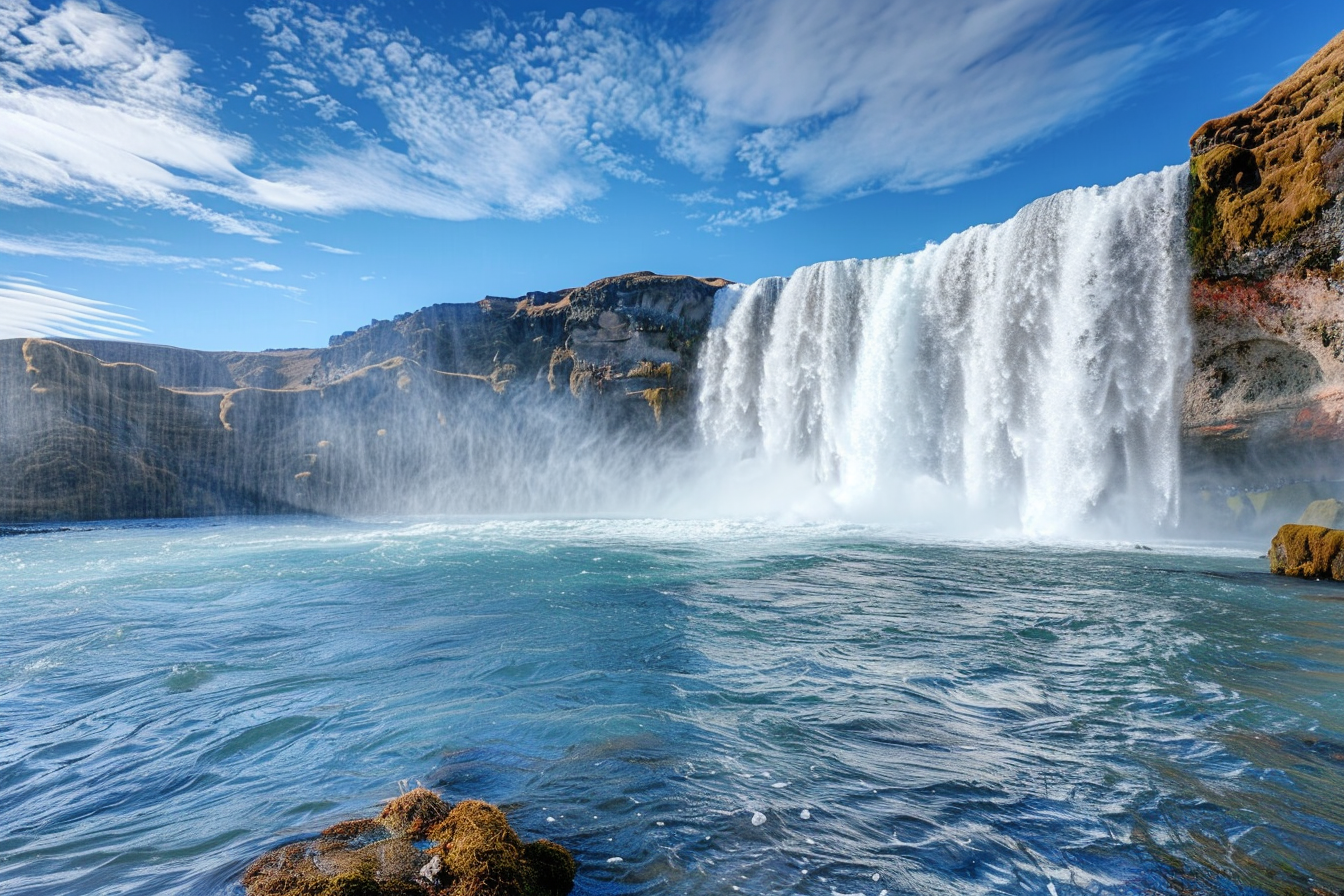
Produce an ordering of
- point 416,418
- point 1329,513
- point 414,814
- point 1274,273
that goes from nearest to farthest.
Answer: point 414,814
point 1274,273
point 1329,513
point 416,418

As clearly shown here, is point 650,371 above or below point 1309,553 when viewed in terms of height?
above

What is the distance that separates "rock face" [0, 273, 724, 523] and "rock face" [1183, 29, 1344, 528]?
22038 millimetres

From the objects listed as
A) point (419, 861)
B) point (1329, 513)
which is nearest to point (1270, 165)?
point (1329, 513)

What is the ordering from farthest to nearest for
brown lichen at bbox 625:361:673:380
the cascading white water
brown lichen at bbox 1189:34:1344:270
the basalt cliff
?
brown lichen at bbox 625:361:673:380 → the basalt cliff → the cascading white water → brown lichen at bbox 1189:34:1344:270

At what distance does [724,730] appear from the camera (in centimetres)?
566

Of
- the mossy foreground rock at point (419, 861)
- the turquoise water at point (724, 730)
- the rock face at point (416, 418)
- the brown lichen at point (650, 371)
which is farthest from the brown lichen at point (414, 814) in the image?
the brown lichen at point (650, 371)

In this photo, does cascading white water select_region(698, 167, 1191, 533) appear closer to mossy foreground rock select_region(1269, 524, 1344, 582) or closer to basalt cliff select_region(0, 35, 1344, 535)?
basalt cliff select_region(0, 35, 1344, 535)

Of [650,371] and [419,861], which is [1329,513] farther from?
[650,371]

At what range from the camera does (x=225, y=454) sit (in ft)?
133

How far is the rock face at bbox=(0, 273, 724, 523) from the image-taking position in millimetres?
35406

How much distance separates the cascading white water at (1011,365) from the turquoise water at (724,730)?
977cm

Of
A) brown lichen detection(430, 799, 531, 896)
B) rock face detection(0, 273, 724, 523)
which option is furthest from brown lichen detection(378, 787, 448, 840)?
rock face detection(0, 273, 724, 523)

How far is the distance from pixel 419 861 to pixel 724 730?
291 cm

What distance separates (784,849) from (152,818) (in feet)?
13.5
